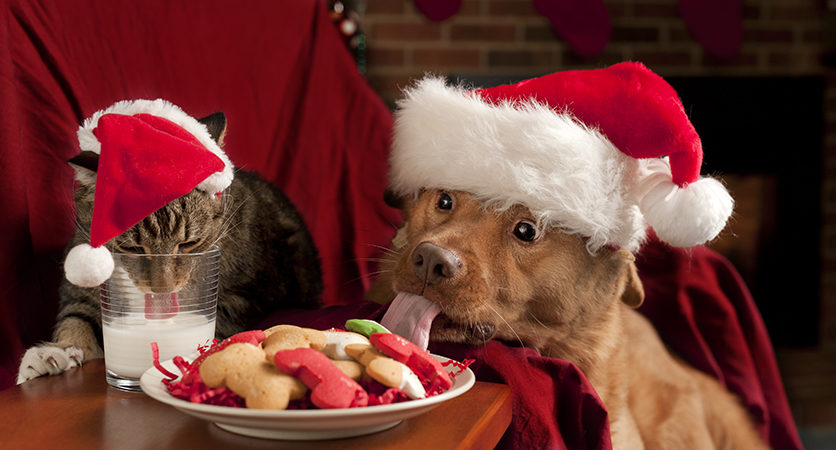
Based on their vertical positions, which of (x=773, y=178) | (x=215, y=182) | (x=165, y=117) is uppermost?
(x=165, y=117)

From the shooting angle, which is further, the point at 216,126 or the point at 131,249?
the point at 216,126

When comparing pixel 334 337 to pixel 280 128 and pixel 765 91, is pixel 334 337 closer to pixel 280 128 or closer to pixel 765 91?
pixel 280 128

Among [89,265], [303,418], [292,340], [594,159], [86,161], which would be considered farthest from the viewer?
[594,159]

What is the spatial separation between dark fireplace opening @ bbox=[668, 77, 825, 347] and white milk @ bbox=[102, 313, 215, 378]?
96.6 inches

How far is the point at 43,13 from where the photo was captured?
1.27m

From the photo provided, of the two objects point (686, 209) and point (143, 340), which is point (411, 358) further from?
point (686, 209)

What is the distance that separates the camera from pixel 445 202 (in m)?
1.27

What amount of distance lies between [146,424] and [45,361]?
292mm

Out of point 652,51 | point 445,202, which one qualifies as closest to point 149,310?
point 445,202

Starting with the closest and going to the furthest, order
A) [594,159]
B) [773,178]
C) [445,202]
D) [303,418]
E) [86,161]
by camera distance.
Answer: [303,418], [86,161], [594,159], [445,202], [773,178]

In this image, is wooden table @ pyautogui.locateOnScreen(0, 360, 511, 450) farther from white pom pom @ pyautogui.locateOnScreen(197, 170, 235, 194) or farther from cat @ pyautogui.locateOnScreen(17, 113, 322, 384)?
white pom pom @ pyautogui.locateOnScreen(197, 170, 235, 194)

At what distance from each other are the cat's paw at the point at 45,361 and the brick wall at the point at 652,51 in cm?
196

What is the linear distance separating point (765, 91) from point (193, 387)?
2848 millimetres

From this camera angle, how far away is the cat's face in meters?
0.94
